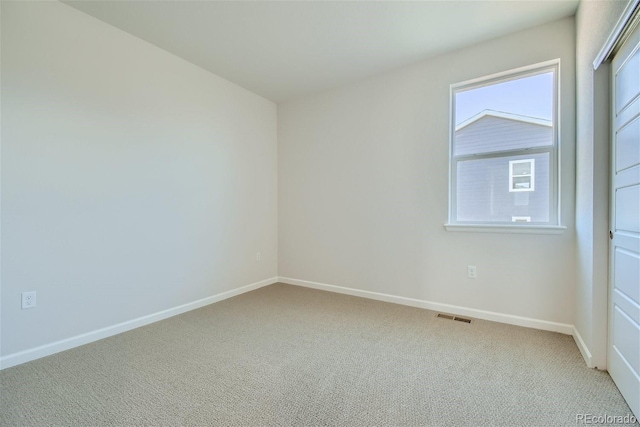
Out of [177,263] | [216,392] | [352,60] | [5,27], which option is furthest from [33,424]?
[352,60]

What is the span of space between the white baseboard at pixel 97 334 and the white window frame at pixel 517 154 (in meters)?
2.78

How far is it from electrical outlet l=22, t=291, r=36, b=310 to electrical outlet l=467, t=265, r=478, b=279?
3642mm

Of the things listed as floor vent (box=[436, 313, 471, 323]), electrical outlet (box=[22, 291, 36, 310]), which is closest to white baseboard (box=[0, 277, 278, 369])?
electrical outlet (box=[22, 291, 36, 310])

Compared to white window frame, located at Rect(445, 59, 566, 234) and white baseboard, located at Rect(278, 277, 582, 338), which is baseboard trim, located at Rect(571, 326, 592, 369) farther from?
white window frame, located at Rect(445, 59, 566, 234)

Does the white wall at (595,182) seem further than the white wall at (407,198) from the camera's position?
No

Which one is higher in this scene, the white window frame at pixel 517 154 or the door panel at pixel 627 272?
the white window frame at pixel 517 154

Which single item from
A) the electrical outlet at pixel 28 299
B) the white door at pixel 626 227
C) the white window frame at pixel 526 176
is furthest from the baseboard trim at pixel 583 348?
the electrical outlet at pixel 28 299

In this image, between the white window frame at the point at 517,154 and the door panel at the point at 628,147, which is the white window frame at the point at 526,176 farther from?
the door panel at the point at 628,147

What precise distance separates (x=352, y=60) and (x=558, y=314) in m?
3.07

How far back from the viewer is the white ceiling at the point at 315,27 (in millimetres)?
2238

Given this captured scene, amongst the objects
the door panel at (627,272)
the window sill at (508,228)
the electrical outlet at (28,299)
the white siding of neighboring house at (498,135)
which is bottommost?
the electrical outlet at (28,299)

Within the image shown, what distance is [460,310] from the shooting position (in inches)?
113

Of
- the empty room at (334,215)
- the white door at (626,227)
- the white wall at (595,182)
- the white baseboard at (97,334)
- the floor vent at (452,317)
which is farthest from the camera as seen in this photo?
the floor vent at (452,317)

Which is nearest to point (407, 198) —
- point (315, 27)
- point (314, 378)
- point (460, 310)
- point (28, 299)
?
point (460, 310)
